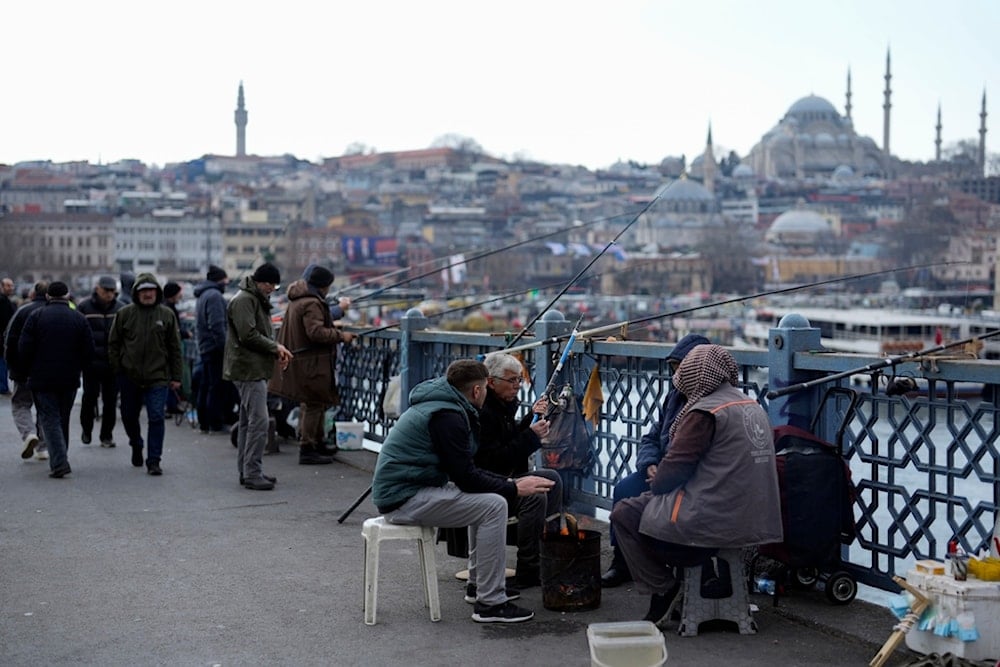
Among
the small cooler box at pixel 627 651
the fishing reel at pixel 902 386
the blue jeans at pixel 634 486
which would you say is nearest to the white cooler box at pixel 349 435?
the blue jeans at pixel 634 486

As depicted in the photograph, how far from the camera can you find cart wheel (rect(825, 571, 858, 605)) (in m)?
5.42

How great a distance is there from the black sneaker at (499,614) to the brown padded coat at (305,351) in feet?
13.8

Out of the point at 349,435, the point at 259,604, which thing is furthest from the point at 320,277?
the point at 259,604

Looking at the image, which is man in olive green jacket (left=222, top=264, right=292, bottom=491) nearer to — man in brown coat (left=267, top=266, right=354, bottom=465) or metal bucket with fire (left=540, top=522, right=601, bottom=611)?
man in brown coat (left=267, top=266, right=354, bottom=465)

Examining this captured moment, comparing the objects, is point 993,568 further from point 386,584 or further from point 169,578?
point 169,578

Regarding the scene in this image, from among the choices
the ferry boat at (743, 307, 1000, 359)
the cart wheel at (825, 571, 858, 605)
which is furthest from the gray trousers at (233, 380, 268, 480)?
the ferry boat at (743, 307, 1000, 359)

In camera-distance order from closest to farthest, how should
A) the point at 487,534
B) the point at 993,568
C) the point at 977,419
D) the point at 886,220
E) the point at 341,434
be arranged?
the point at 993,568 < the point at 977,419 < the point at 487,534 < the point at 341,434 < the point at 886,220

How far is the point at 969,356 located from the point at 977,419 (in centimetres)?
36

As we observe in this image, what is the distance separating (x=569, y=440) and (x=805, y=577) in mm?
1620

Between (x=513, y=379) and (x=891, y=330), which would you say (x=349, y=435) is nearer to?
(x=513, y=379)

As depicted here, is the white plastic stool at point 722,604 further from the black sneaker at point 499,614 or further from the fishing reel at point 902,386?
the fishing reel at point 902,386

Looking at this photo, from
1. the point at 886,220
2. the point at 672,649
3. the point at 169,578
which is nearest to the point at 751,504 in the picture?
the point at 672,649

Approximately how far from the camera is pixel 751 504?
507 cm

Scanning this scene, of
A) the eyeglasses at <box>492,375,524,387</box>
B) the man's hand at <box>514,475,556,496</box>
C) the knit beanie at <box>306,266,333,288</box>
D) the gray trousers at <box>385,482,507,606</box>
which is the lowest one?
the gray trousers at <box>385,482,507,606</box>
